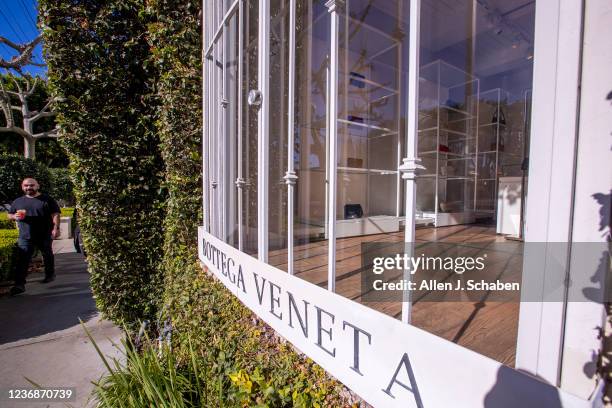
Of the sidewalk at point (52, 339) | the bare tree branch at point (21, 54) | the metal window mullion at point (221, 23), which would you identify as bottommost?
the sidewalk at point (52, 339)

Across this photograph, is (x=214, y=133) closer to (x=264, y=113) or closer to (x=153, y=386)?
(x=264, y=113)

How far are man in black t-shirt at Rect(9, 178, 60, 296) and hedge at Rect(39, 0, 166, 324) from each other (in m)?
2.95

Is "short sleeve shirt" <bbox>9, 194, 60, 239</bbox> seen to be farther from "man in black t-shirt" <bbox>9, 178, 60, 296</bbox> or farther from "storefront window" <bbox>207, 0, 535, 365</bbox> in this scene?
"storefront window" <bbox>207, 0, 535, 365</bbox>

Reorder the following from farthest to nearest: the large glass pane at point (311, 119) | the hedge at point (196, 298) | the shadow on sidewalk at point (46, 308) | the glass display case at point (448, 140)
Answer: the glass display case at point (448, 140) → the shadow on sidewalk at point (46, 308) → the large glass pane at point (311, 119) → the hedge at point (196, 298)

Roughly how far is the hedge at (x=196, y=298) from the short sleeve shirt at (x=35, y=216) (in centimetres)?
358

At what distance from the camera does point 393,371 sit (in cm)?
93

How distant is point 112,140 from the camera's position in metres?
3.53

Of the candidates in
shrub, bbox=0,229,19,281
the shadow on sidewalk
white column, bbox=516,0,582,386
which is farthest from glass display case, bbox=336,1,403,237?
shrub, bbox=0,229,19,281

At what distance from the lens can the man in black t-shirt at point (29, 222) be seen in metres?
5.27

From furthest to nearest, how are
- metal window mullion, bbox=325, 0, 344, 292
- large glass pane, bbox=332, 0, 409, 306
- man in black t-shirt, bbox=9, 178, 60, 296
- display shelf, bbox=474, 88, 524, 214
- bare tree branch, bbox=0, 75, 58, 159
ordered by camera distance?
bare tree branch, bbox=0, 75, 58, 159
display shelf, bbox=474, 88, 524, 214
man in black t-shirt, bbox=9, 178, 60, 296
large glass pane, bbox=332, 0, 409, 306
metal window mullion, bbox=325, 0, 344, 292

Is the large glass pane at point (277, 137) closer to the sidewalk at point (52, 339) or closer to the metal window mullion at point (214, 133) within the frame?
the metal window mullion at point (214, 133)

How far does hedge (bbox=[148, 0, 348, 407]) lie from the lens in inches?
59.7

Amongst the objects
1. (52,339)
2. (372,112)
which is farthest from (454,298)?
(52,339)

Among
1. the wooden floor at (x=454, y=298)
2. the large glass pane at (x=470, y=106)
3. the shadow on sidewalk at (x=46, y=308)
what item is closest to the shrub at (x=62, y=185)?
the shadow on sidewalk at (x=46, y=308)
